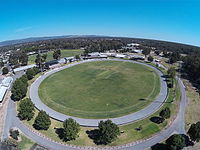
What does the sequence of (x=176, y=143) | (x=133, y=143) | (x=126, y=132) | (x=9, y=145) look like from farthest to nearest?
1. (x=126, y=132)
2. (x=133, y=143)
3. (x=9, y=145)
4. (x=176, y=143)

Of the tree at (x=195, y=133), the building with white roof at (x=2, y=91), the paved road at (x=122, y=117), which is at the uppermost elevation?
the tree at (x=195, y=133)

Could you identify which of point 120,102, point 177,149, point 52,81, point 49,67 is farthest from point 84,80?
point 177,149

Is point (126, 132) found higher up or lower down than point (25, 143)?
higher up

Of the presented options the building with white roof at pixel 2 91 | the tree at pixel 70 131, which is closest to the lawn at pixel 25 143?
the tree at pixel 70 131

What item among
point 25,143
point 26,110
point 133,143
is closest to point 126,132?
point 133,143

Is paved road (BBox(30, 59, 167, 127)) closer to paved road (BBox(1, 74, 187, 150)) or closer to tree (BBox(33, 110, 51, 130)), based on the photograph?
tree (BBox(33, 110, 51, 130))

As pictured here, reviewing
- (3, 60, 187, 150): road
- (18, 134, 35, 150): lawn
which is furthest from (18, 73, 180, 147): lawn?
(18, 134, 35, 150): lawn

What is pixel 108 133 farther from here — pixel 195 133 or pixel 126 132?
pixel 195 133

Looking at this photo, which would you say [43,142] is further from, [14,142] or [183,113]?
[183,113]

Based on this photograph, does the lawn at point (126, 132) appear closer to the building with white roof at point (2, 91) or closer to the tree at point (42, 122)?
the tree at point (42, 122)

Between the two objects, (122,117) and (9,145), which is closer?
(9,145)

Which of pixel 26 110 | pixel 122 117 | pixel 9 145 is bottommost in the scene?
pixel 9 145
